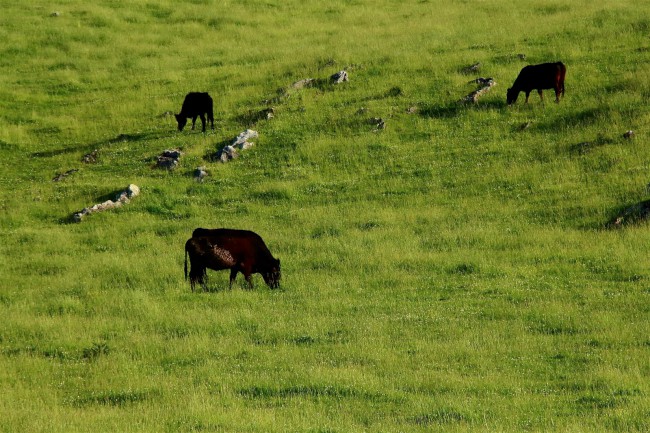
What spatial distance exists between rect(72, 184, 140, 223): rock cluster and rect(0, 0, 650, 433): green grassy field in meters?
0.35

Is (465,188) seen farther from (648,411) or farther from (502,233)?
(648,411)

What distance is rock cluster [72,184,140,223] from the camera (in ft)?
109

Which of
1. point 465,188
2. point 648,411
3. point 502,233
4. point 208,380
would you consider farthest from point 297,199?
point 648,411

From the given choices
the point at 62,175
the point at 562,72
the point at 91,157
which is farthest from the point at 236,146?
the point at 562,72

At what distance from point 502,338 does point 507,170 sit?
1521 cm

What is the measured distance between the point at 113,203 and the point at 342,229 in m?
8.53

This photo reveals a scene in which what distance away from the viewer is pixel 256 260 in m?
25.0

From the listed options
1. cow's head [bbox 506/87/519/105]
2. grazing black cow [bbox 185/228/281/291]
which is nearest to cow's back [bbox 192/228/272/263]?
grazing black cow [bbox 185/228/281/291]

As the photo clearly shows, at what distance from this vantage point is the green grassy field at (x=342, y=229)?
54.1 ft

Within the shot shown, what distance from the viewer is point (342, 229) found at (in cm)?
3005

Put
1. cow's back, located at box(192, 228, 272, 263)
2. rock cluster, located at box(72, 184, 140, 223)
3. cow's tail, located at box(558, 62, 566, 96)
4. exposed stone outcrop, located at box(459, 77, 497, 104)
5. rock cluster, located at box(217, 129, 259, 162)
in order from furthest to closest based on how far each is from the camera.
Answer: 1. exposed stone outcrop, located at box(459, 77, 497, 104)
2. cow's tail, located at box(558, 62, 566, 96)
3. rock cluster, located at box(217, 129, 259, 162)
4. rock cluster, located at box(72, 184, 140, 223)
5. cow's back, located at box(192, 228, 272, 263)

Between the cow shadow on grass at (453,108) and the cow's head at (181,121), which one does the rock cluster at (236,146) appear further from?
the cow shadow on grass at (453,108)

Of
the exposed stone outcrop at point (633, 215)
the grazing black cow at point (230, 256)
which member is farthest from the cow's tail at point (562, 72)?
the grazing black cow at point (230, 256)

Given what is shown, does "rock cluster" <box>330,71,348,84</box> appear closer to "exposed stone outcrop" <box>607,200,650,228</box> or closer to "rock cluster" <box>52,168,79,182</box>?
"rock cluster" <box>52,168,79,182</box>
